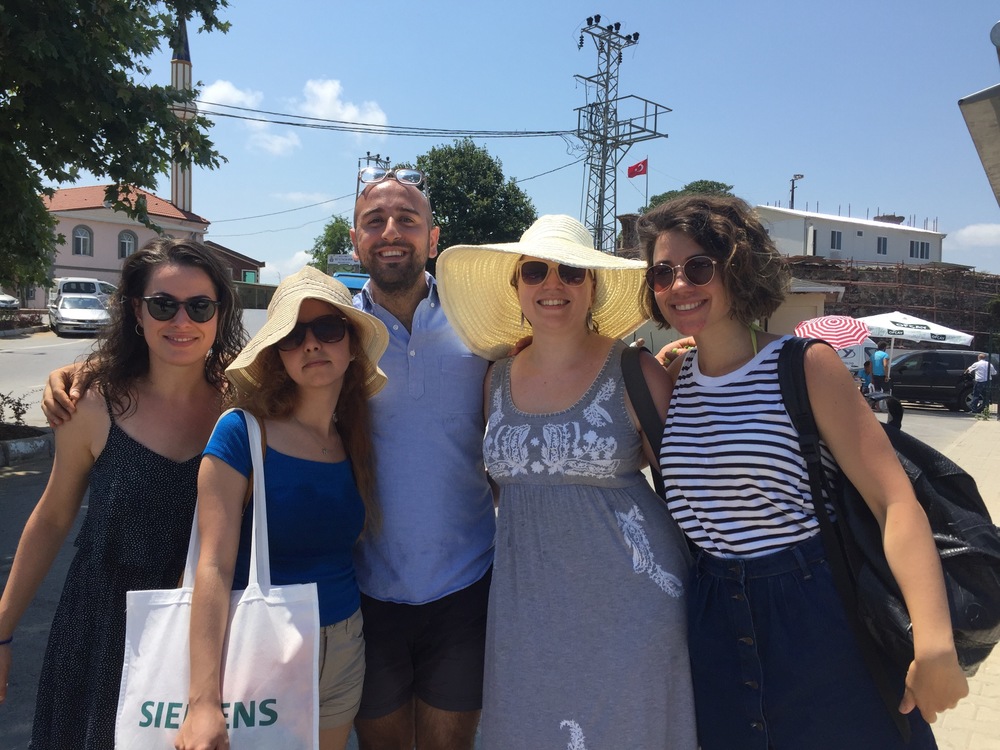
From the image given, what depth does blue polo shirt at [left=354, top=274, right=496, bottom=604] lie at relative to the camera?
2.44 meters

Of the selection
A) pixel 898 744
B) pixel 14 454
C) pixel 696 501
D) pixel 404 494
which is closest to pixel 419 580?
pixel 404 494

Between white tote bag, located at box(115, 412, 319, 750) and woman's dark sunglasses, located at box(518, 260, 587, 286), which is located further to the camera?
woman's dark sunglasses, located at box(518, 260, 587, 286)

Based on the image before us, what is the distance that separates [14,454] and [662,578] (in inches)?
347

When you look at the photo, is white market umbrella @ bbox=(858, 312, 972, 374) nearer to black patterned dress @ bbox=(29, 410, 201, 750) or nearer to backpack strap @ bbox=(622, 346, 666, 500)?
Result: backpack strap @ bbox=(622, 346, 666, 500)

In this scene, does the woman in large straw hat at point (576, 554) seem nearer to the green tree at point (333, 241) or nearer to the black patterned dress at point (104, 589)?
the black patterned dress at point (104, 589)

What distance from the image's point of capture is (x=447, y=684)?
251 cm

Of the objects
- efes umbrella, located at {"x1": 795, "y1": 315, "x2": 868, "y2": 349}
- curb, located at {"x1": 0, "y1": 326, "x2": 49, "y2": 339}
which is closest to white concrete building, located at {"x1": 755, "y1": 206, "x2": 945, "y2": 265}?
efes umbrella, located at {"x1": 795, "y1": 315, "x2": 868, "y2": 349}

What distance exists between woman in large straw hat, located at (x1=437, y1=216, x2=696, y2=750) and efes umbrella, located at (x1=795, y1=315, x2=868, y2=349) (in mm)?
12903

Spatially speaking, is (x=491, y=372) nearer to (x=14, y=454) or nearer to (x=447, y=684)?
(x=447, y=684)

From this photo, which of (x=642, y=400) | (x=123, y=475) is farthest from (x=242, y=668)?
(x=642, y=400)

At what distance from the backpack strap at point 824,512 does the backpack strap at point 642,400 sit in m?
0.40

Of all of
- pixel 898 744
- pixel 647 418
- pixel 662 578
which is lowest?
pixel 898 744

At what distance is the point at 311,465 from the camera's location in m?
2.08

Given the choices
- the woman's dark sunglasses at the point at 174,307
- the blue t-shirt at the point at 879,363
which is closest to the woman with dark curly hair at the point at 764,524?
the woman's dark sunglasses at the point at 174,307
